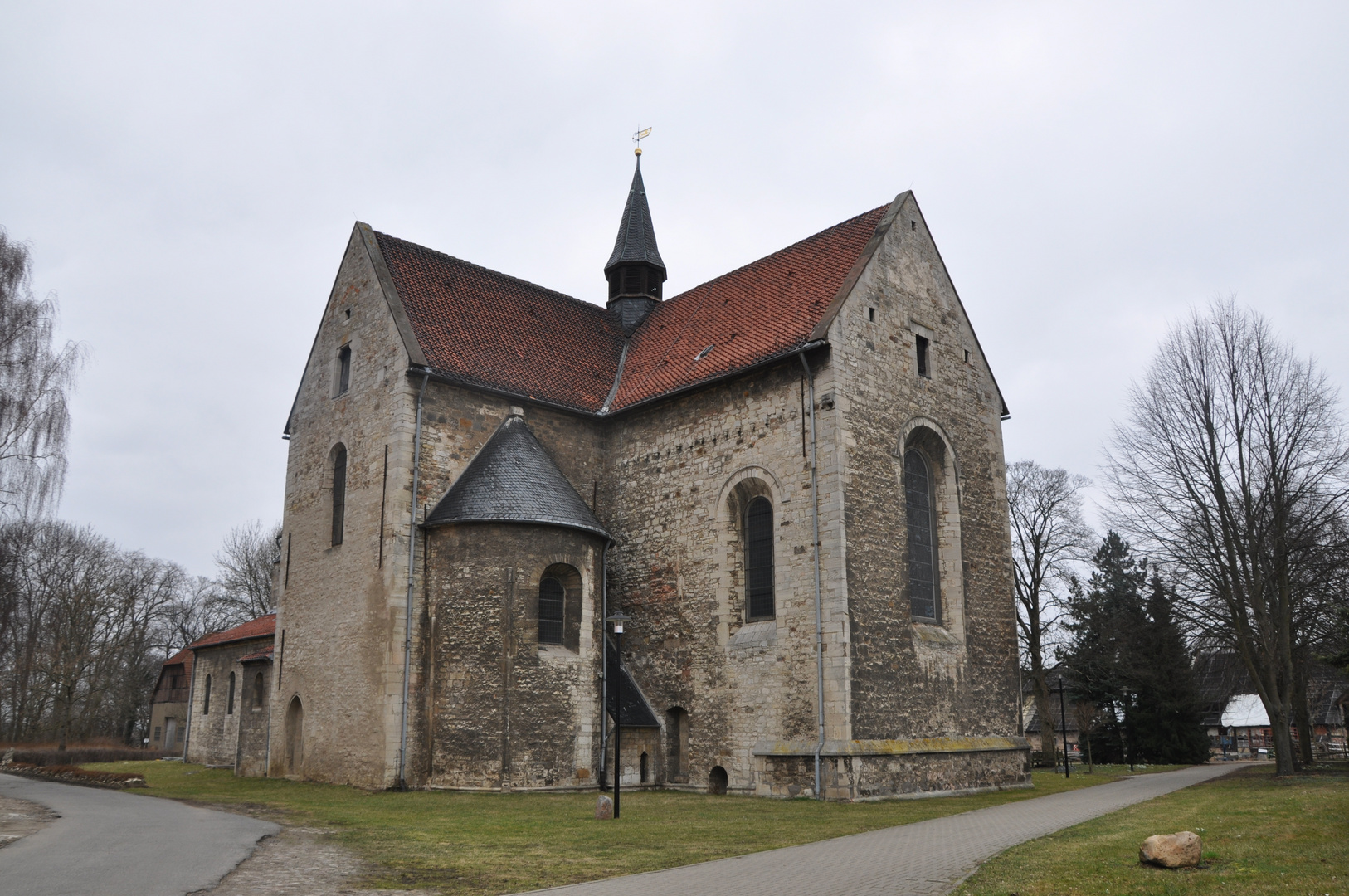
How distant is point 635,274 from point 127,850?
76.6 feet

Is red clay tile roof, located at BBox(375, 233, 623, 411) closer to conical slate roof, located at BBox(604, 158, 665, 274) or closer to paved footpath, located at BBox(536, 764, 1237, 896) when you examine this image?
conical slate roof, located at BBox(604, 158, 665, 274)

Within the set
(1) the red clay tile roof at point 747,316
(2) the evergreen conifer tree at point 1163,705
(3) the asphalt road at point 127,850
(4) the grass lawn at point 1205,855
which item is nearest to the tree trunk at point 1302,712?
(2) the evergreen conifer tree at point 1163,705

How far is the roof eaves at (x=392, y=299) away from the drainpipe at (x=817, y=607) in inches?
337

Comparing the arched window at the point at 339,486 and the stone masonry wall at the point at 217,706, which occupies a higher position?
the arched window at the point at 339,486

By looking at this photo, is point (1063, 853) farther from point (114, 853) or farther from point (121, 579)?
point (121, 579)

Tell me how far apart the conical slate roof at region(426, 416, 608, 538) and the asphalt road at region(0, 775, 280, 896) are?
7554mm

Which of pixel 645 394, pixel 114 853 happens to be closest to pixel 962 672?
pixel 645 394

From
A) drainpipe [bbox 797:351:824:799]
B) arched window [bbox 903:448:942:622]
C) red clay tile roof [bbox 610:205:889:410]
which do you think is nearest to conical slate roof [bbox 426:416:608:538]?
red clay tile roof [bbox 610:205:889:410]

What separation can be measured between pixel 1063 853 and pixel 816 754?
8410mm

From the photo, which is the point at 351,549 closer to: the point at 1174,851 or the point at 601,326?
the point at 601,326

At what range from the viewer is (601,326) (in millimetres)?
28938

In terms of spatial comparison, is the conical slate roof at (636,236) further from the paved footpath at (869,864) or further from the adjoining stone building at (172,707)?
the adjoining stone building at (172,707)

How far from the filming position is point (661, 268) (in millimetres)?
31609

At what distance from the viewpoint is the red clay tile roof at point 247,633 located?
32781 millimetres
